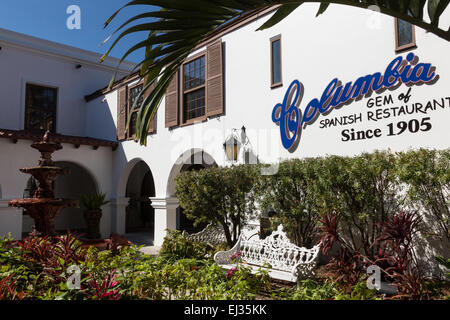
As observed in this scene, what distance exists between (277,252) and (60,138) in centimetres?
884

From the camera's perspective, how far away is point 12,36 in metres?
13.1

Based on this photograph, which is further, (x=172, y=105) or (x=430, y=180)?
(x=172, y=105)

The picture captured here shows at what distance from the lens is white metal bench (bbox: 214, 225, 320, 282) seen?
4.98m

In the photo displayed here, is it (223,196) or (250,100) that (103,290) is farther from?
(250,100)

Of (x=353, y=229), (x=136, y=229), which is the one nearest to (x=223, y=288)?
(x=353, y=229)

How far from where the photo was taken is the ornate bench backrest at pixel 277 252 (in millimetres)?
5469

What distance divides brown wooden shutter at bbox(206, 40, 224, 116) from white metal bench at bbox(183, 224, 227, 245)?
9.39 ft

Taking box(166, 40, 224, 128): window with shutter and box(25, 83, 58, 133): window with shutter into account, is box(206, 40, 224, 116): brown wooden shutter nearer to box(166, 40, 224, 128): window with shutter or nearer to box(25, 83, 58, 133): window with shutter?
box(166, 40, 224, 128): window with shutter

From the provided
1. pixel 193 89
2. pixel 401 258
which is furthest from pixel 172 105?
pixel 401 258

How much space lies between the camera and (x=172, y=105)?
10094 millimetres

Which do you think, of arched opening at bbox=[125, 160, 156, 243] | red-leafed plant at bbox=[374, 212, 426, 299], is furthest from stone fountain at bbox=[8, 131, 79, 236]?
arched opening at bbox=[125, 160, 156, 243]

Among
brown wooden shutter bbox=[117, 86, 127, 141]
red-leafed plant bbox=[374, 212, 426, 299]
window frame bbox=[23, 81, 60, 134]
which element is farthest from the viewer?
window frame bbox=[23, 81, 60, 134]

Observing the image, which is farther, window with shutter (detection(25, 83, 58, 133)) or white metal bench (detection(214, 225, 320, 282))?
window with shutter (detection(25, 83, 58, 133))

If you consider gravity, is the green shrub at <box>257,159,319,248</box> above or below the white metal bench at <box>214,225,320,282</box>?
above
